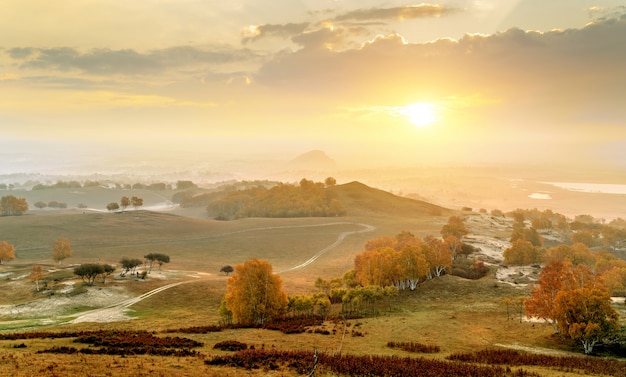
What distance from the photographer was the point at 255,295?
68938 millimetres

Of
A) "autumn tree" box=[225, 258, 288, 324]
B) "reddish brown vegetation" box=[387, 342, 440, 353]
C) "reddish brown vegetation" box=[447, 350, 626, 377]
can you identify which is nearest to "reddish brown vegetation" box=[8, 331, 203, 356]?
"autumn tree" box=[225, 258, 288, 324]

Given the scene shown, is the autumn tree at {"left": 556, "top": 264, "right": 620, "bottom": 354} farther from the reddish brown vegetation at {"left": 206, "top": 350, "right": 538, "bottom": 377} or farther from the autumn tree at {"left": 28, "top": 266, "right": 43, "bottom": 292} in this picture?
the autumn tree at {"left": 28, "top": 266, "right": 43, "bottom": 292}

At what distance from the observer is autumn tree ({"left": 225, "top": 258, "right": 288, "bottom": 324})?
66.8m

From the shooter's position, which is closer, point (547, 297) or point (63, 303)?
point (547, 297)

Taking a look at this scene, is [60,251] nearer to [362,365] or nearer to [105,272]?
[105,272]

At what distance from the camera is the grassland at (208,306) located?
109ft

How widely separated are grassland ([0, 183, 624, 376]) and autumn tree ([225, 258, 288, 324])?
20.4 ft

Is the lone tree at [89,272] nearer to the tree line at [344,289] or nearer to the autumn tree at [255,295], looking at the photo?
the tree line at [344,289]

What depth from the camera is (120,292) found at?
88625 mm

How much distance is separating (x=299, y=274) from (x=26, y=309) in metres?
69.9

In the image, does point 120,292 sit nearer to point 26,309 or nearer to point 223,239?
point 26,309

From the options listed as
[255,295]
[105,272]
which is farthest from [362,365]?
[105,272]

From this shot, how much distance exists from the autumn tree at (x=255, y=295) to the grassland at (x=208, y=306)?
245 inches

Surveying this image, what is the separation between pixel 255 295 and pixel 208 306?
58.6 ft
